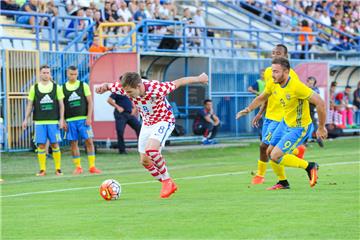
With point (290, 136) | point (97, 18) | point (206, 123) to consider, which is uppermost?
point (97, 18)

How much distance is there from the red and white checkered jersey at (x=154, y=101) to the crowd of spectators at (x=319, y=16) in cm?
2319

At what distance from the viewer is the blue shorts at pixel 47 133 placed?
18.6 m

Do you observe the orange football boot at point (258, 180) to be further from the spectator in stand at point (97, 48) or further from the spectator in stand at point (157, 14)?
the spectator in stand at point (157, 14)

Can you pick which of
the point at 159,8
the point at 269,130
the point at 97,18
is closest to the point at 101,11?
the point at 97,18

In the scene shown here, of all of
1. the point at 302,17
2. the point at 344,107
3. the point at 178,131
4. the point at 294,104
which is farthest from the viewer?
the point at 302,17

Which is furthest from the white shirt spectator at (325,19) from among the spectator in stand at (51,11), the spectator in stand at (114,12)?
the spectator in stand at (51,11)

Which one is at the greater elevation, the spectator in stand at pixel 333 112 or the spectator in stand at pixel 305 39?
the spectator in stand at pixel 305 39

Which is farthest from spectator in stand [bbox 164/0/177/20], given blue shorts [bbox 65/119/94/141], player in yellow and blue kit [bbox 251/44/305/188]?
player in yellow and blue kit [bbox 251/44/305/188]

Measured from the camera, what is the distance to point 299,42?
3359cm

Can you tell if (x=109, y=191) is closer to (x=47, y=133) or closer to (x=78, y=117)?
(x=47, y=133)

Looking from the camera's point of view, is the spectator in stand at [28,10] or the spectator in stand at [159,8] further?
the spectator in stand at [159,8]

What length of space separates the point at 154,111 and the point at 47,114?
5.99m

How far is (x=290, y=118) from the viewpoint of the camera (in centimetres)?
1376

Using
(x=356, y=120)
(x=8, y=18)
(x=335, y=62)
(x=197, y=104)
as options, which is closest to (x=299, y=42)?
(x=335, y=62)
